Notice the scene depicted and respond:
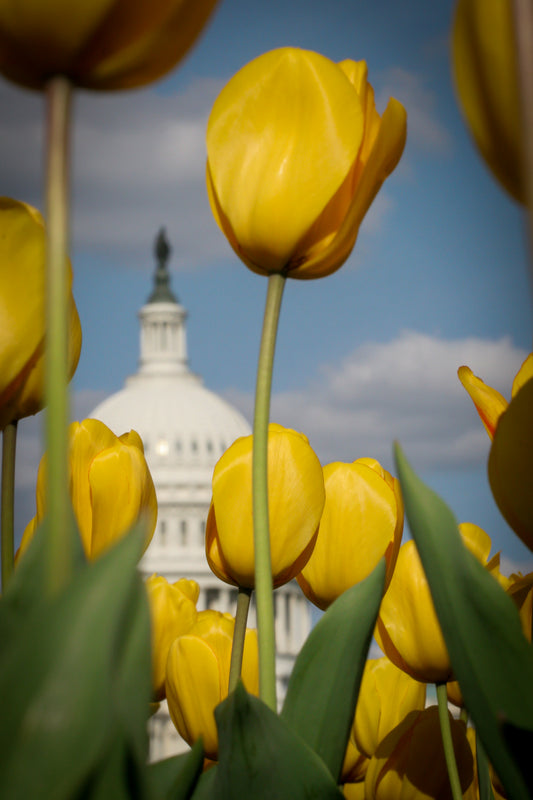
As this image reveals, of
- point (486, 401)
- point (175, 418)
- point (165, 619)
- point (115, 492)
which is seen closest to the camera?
point (486, 401)

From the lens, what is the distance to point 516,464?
358 mm

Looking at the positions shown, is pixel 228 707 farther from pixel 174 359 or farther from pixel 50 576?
pixel 174 359

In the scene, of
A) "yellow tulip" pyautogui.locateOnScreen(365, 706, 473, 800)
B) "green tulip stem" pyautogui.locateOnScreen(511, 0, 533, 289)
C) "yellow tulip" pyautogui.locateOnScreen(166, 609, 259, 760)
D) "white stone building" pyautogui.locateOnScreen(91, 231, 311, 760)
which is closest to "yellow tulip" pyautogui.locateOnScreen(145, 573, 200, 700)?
"yellow tulip" pyautogui.locateOnScreen(166, 609, 259, 760)

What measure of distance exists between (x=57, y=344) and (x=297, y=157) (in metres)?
0.20

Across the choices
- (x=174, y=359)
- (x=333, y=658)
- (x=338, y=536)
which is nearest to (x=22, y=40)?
(x=333, y=658)

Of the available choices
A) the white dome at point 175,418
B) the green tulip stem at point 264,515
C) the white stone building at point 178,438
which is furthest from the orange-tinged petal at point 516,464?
the white dome at point 175,418

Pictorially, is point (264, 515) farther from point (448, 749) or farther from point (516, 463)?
point (448, 749)

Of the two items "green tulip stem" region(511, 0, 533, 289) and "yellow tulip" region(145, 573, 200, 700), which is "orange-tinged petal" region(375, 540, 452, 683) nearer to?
"yellow tulip" region(145, 573, 200, 700)

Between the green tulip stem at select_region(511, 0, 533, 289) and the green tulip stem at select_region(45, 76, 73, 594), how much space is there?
0.40 ft

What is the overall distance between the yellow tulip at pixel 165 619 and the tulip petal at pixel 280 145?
380 mm

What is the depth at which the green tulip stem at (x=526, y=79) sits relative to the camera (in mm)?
253

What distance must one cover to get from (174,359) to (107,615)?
3900 centimetres

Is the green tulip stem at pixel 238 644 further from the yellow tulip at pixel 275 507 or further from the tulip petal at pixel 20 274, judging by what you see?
the tulip petal at pixel 20 274

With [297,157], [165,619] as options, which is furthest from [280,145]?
[165,619]
